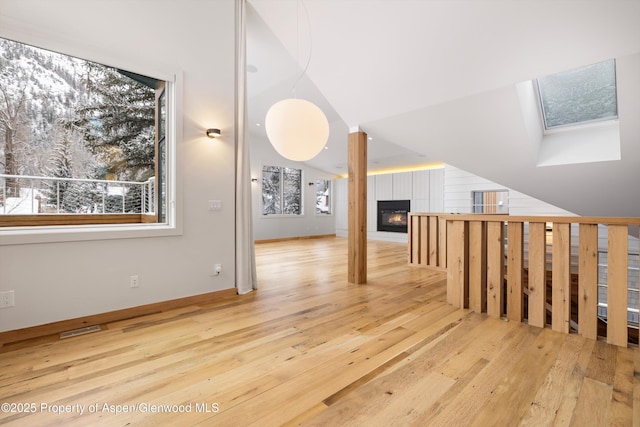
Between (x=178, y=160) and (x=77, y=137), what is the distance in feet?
4.28

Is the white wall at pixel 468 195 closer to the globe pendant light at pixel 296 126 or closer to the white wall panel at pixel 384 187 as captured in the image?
the white wall panel at pixel 384 187

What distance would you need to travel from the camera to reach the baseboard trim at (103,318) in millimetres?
2275

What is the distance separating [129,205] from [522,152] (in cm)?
514

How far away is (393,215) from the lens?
9.44m

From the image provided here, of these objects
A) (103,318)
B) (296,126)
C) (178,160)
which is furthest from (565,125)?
(103,318)

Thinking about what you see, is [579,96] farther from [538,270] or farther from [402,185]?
[402,185]

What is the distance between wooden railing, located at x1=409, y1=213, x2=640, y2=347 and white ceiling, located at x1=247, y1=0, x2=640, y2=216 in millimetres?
1184

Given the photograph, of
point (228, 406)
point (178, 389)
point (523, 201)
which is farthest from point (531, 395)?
point (523, 201)

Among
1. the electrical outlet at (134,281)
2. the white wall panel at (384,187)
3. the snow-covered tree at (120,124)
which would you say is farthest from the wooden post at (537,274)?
the white wall panel at (384,187)

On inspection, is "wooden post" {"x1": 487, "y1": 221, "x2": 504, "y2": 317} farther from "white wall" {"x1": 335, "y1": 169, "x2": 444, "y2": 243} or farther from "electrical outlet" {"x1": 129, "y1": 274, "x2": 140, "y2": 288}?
"white wall" {"x1": 335, "y1": 169, "x2": 444, "y2": 243}

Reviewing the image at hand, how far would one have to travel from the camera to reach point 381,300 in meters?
3.26

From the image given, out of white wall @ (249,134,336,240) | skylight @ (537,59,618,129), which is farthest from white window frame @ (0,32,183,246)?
white wall @ (249,134,336,240)

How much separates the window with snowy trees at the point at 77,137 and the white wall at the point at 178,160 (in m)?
0.28

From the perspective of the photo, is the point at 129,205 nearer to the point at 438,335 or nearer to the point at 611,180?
the point at 438,335
